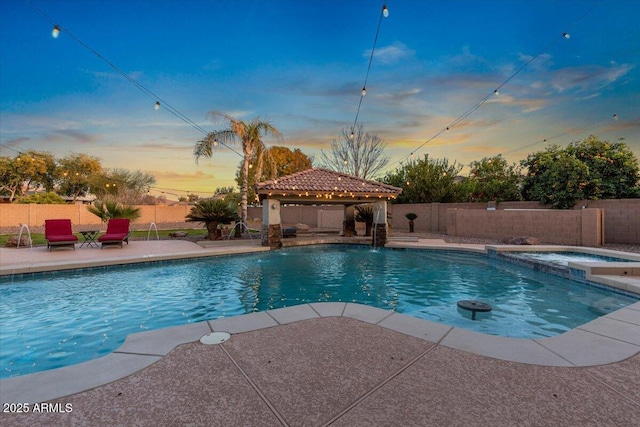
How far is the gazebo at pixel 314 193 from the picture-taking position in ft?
42.7

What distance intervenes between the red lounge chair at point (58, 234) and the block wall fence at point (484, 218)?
15656 mm

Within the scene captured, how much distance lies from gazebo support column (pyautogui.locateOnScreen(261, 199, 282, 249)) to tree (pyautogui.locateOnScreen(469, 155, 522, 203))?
1561 centimetres

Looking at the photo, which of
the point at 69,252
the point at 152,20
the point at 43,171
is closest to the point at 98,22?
the point at 152,20

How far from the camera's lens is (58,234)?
11438 mm

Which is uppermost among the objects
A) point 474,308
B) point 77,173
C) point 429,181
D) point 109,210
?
point 77,173

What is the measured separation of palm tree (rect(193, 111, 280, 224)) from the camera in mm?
16219

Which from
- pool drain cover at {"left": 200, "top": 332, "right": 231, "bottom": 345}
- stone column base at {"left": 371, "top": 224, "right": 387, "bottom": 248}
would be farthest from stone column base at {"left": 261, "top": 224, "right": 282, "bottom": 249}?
pool drain cover at {"left": 200, "top": 332, "right": 231, "bottom": 345}

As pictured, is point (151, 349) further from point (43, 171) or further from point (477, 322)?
point (43, 171)

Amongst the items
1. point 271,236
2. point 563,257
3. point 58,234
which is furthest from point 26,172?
point 563,257

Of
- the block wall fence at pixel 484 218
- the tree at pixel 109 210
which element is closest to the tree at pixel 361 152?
the block wall fence at pixel 484 218

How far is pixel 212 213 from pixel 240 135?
4915mm

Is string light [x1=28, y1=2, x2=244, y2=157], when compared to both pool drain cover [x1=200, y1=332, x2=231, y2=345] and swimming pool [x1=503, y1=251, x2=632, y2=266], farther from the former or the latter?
swimming pool [x1=503, y1=251, x2=632, y2=266]

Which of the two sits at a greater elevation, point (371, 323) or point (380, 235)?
point (380, 235)

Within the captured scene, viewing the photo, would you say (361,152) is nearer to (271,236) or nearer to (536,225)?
(536,225)
